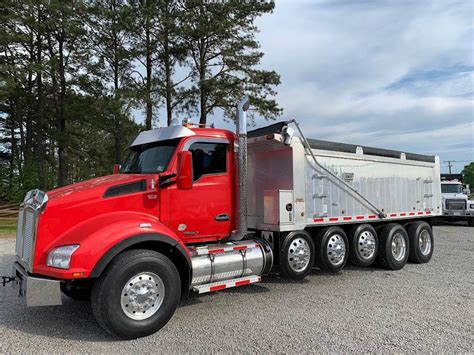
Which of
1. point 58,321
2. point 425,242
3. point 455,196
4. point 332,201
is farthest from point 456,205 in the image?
point 58,321

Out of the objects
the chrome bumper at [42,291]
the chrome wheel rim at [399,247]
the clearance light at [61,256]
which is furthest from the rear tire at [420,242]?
the chrome bumper at [42,291]

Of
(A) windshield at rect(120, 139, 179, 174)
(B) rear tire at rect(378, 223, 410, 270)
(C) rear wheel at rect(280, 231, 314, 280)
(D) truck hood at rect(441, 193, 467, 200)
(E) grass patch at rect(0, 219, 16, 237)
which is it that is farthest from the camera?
(D) truck hood at rect(441, 193, 467, 200)

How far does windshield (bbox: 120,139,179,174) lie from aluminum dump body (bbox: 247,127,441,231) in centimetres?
173

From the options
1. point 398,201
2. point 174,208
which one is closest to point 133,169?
point 174,208

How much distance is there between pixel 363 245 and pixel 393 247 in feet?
3.48

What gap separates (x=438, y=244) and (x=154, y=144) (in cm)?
996

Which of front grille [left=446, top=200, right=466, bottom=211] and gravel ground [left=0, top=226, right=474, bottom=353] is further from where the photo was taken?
front grille [left=446, top=200, right=466, bottom=211]

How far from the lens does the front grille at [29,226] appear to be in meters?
4.27

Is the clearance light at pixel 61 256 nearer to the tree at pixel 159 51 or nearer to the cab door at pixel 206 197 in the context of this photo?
the cab door at pixel 206 197

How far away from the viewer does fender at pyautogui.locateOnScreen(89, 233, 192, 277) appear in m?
4.03

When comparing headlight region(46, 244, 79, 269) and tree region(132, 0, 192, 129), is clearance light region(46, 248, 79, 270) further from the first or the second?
tree region(132, 0, 192, 129)

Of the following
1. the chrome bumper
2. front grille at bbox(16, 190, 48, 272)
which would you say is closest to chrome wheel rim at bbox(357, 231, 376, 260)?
the chrome bumper

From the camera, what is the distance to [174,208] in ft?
16.6

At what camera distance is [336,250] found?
671 cm
